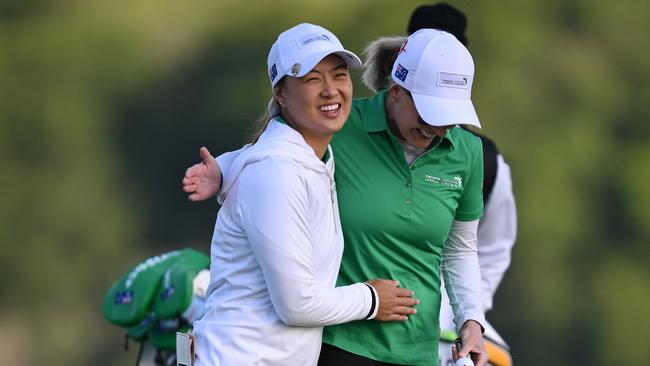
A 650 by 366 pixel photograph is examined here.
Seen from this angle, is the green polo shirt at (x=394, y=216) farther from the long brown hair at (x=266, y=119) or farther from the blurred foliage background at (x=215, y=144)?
the blurred foliage background at (x=215, y=144)

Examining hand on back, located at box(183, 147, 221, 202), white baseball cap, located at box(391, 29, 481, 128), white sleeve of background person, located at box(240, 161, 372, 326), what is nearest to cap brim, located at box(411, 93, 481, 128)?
white baseball cap, located at box(391, 29, 481, 128)

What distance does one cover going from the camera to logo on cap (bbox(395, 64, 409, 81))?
3234 millimetres

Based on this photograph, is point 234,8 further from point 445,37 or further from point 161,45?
point 445,37

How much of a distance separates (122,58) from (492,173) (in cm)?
301

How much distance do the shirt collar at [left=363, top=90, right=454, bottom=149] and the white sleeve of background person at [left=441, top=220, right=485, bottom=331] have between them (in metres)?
0.23

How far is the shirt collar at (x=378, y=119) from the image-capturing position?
330 cm

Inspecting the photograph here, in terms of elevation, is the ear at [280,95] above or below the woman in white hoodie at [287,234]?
above

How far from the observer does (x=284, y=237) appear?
9.62 feet

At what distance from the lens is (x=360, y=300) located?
3.12 metres

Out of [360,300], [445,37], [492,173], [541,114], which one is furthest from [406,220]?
[541,114]

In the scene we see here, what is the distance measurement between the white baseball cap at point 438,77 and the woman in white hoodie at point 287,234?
0.17 metres

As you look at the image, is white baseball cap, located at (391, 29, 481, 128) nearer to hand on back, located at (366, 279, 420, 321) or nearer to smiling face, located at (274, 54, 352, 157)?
smiling face, located at (274, 54, 352, 157)

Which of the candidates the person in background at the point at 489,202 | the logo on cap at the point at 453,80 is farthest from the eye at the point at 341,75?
the person in background at the point at 489,202

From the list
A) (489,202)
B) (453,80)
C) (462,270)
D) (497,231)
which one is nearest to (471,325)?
(462,270)
